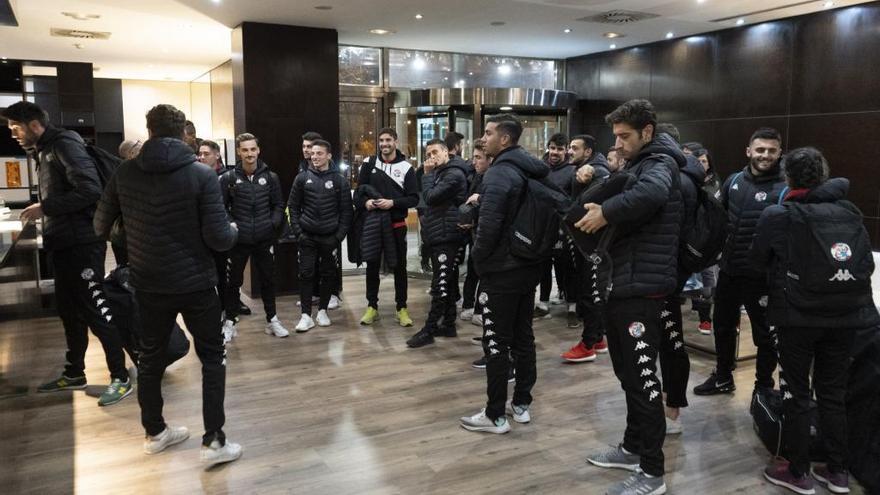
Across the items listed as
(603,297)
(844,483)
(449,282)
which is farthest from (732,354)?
(449,282)

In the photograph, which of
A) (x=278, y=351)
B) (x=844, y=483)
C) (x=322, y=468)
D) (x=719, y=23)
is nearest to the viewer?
(x=844, y=483)

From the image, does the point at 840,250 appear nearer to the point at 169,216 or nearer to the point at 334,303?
the point at 169,216

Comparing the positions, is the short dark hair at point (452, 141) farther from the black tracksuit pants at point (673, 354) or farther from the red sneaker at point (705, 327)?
the black tracksuit pants at point (673, 354)

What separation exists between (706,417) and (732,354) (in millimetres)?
525

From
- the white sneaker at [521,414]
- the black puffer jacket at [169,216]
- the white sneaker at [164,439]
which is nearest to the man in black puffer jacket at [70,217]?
the white sneaker at [164,439]

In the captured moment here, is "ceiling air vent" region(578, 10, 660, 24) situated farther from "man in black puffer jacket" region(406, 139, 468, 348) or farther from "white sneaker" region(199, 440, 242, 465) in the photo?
"white sneaker" region(199, 440, 242, 465)

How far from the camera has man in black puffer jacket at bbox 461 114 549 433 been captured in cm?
330

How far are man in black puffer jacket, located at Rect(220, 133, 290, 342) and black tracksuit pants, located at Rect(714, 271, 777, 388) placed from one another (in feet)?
11.1

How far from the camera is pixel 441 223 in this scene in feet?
17.1

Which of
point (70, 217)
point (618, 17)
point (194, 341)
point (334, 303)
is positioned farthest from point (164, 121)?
point (618, 17)

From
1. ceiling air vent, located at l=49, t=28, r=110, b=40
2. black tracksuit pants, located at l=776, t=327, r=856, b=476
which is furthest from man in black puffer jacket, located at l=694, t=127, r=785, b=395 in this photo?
ceiling air vent, located at l=49, t=28, r=110, b=40

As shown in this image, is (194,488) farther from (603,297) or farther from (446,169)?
(446,169)

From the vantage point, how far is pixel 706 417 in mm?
3781

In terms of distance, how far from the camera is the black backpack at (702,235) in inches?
115
